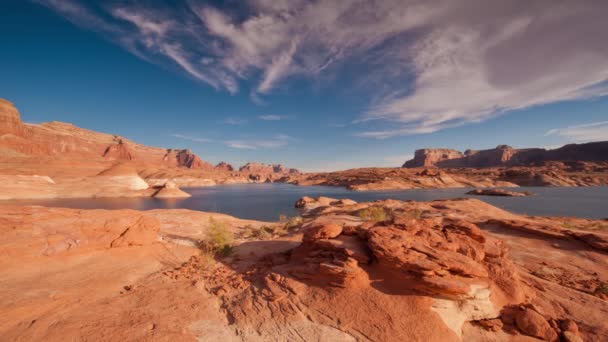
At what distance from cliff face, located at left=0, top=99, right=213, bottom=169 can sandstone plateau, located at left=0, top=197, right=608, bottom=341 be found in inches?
2866

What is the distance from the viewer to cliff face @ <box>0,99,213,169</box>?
58.3 meters

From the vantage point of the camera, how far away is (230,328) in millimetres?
5059

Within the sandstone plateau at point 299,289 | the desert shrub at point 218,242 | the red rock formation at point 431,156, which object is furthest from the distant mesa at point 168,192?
the red rock formation at point 431,156

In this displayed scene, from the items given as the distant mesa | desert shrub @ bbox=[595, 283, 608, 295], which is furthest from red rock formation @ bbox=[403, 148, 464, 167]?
desert shrub @ bbox=[595, 283, 608, 295]

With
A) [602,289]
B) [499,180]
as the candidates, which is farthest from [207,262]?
[499,180]

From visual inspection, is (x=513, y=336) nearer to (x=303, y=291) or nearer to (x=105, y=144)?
(x=303, y=291)

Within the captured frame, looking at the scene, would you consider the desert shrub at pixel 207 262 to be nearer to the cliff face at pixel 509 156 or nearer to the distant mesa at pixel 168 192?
the distant mesa at pixel 168 192

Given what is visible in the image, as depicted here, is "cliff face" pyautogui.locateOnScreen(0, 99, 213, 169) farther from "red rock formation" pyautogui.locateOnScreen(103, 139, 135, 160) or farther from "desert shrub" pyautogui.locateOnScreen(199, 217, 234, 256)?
"desert shrub" pyautogui.locateOnScreen(199, 217, 234, 256)

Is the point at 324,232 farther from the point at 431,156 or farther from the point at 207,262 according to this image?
the point at 431,156

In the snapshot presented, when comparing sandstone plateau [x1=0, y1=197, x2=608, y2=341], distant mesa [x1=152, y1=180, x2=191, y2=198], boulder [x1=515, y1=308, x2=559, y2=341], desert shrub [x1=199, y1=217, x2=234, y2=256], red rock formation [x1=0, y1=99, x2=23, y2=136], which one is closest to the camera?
sandstone plateau [x1=0, y1=197, x2=608, y2=341]

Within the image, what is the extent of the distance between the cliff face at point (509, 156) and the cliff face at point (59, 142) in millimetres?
178582

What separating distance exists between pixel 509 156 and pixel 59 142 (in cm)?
21855

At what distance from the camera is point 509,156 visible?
142750mm

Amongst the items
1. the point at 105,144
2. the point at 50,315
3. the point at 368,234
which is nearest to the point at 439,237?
the point at 368,234
